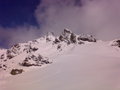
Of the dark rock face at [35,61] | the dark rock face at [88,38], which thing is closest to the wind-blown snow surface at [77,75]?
the dark rock face at [35,61]

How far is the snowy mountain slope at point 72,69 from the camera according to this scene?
34938mm

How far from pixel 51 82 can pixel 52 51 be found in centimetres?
2744

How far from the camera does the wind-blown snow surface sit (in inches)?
1334

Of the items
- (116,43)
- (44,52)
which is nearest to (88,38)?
(116,43)

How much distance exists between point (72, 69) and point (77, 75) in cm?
409

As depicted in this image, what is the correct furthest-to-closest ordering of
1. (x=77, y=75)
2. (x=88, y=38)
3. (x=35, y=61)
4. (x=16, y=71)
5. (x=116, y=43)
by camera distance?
(x=88, y=38) < (x=116, y=43) < (x=35, y=61) < (x=16, y=71) < (x=77, y=75)

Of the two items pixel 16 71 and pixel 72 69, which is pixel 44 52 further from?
pixel 72 69

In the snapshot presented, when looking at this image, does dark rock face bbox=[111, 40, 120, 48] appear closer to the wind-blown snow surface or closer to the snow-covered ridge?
the wind-blown snow surface

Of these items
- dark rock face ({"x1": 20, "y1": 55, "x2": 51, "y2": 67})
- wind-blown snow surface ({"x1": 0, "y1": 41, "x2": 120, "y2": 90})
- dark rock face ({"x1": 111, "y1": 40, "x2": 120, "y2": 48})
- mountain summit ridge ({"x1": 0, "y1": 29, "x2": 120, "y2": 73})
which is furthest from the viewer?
dark rock face ({"x1": 111, "y1": 40, "x2": 120, "y2": 48})

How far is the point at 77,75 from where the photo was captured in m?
38.7

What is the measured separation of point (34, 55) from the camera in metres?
59.0

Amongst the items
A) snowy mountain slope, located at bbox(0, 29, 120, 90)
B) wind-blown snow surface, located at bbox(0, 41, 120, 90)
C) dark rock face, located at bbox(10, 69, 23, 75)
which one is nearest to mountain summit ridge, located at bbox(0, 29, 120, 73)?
snowy mountain slope, located at bbox(0, 29, 120, 90)

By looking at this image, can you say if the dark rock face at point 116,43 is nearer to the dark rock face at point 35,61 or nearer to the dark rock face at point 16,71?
the dark rock face at point 35,61

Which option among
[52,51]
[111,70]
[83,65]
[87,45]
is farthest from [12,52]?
[111,70]
